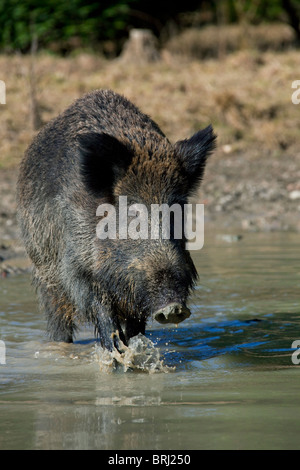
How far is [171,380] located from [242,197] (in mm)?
7727

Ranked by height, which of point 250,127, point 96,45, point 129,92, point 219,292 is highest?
point 96,45

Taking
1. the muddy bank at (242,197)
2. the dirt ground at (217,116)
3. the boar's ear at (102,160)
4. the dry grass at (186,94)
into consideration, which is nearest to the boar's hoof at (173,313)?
the boar's ear at (102,160)

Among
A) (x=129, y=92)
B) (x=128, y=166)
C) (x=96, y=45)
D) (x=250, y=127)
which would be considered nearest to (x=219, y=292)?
(x=128, y=166)

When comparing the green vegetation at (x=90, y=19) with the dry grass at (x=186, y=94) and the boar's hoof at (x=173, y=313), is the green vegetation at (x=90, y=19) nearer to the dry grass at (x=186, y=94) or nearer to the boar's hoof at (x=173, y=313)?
the dry grass at (x=186, y=94)

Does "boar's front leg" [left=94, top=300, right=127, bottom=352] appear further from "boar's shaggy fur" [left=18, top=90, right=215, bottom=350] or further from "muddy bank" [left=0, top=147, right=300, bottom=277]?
"muddy bank" [left=0, top=147, right=300, bottom=277]

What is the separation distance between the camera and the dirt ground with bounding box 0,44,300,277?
11977mm

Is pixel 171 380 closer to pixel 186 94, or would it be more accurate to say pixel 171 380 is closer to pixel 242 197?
pixel 242 197

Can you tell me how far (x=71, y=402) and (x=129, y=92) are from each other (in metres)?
11.7

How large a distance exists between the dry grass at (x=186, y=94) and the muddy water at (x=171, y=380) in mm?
6263

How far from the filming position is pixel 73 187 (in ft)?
18.4

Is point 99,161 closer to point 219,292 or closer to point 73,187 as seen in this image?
point 73,187

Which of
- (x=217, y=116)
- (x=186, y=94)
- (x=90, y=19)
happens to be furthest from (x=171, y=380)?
(x=90, y=19)

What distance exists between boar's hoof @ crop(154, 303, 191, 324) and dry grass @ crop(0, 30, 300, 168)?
27.3ft
